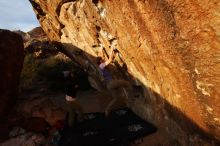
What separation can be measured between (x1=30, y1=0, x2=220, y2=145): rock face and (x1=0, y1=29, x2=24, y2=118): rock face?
110 inches

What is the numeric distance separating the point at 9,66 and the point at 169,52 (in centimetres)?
792

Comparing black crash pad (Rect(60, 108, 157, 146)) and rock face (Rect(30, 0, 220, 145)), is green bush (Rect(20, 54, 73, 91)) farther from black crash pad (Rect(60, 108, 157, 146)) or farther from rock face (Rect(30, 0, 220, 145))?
rock face (Rect(30, 0, 220, 145))

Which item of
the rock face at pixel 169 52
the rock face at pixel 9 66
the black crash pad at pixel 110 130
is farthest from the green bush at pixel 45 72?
the rock face at pixel 169 52

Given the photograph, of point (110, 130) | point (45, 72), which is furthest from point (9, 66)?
point (110, 130)

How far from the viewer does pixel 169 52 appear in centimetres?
707

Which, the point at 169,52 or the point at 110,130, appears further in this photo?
the point at 110,130

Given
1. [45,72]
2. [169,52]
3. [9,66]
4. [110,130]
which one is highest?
[169,52]

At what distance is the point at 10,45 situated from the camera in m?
13.1

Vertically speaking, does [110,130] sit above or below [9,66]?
below

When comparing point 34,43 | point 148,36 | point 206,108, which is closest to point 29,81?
point 34,43

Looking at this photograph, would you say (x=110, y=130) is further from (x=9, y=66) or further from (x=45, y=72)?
(x=45, y=72)

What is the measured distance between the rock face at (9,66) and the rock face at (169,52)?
9.14ft

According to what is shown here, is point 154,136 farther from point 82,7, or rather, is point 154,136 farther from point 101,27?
point 82,7

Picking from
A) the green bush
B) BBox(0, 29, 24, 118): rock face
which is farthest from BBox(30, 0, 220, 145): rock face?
the green bush
